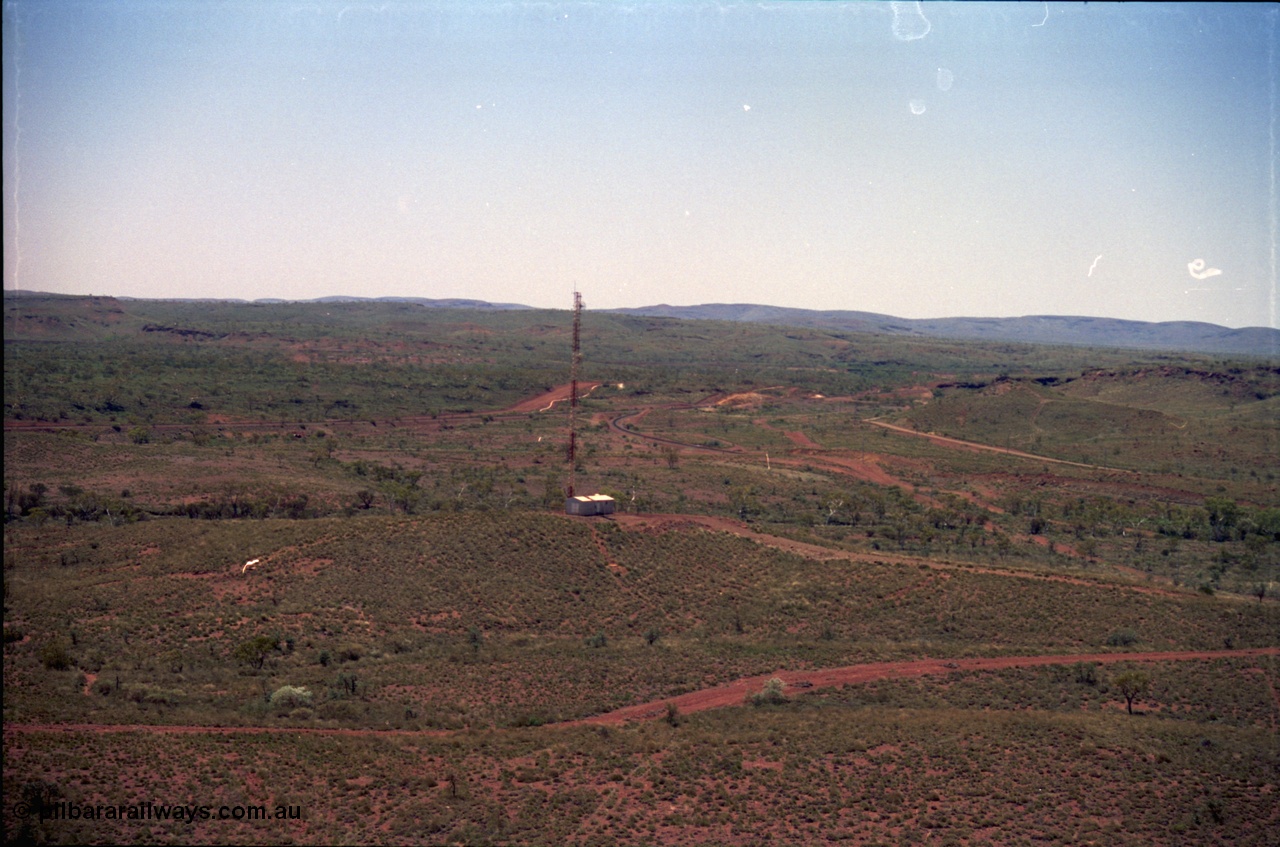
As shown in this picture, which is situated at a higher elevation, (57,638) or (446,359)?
(446,359)

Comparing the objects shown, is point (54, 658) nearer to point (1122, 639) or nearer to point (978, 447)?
point (1122, 639)

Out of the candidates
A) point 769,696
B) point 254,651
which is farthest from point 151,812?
point 769,696

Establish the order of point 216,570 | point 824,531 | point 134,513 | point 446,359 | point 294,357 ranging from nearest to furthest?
point 216,570 < point 134,513 < point 824,531 < point 294,357 < point 446,359

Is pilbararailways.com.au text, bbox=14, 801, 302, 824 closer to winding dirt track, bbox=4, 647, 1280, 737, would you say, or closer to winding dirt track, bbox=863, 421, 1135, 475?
winding dirt track, bbox=4, 647, 1280, 737

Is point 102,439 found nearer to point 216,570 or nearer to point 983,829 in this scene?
point 216,570

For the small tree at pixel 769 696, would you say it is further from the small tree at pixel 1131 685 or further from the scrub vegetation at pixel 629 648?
the small tree at pixel 1131 685

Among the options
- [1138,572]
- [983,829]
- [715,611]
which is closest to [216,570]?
[715,611]

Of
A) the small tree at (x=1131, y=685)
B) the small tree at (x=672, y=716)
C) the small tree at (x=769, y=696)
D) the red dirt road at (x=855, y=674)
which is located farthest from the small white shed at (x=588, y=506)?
the small tree at (x=1131, y=685)
